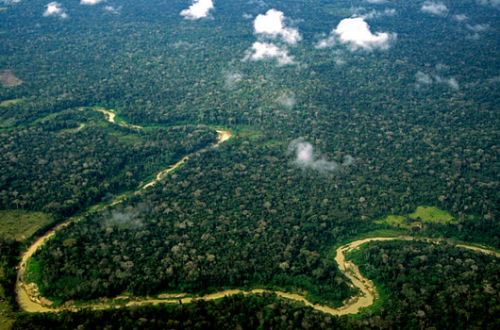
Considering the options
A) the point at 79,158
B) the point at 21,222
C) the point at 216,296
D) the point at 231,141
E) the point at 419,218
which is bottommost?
the point at 216,296

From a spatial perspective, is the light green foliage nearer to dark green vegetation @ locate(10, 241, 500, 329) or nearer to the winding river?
the winding river

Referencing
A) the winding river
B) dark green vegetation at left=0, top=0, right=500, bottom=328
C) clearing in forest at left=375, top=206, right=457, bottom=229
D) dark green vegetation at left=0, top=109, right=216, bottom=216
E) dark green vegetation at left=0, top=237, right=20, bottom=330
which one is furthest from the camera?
dark green vegetation at left=0, top=109, right=216, bottom=216

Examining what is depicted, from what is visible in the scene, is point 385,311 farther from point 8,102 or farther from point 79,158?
point 8,102

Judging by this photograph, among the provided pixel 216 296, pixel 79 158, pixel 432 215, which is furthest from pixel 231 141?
pixel 216 296

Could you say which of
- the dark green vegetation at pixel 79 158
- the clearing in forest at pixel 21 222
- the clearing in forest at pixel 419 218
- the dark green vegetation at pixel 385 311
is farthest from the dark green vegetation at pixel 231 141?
the clearing in forest at pixel 21 222

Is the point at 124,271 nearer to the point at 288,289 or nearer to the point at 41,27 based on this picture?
the point at 288,289

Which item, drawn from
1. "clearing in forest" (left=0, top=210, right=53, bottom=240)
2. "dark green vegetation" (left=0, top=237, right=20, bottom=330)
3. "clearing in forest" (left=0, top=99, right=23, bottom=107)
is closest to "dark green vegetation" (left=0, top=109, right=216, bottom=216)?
"clearing in forest" (left=0, top=210, right=53, bottom=240)

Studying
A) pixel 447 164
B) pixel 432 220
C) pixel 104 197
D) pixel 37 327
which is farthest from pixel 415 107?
pixel 37 327
